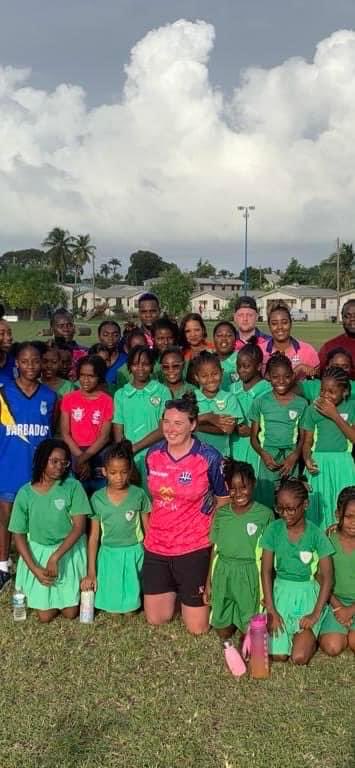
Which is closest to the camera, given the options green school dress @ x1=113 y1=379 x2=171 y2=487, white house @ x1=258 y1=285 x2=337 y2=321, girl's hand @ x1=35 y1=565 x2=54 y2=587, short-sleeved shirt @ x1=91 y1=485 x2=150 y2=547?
girl's hand @ x1=35 y1=565 x2=54 y2=587

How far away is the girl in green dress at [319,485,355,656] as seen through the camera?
4441mm

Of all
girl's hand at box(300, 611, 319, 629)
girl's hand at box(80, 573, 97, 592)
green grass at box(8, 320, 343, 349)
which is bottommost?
girl's hand at box(300, 611, 319, 629)

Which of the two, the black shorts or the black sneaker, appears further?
the black sneaker

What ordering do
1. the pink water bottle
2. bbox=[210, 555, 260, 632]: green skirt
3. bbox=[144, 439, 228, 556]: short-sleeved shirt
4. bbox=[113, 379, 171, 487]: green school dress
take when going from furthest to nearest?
bbox=[113, 379, 171, 487]: green school dress → bbox=[144, 439, 228, 556]: short-sleeved shirt → bbox=[210, 555, 260, 632]: green skirt → the pink water bottle

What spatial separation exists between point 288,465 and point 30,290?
65.3 m

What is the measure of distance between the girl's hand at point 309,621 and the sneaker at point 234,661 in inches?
19.1

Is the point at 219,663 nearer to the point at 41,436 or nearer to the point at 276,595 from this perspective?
the point at 276,595

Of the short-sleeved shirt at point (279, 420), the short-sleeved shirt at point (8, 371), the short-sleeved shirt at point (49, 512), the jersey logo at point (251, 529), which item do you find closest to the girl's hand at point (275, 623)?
the jersey logo at point (251, 529)

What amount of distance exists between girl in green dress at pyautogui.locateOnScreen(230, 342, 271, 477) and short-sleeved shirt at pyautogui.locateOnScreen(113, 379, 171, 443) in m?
0.62

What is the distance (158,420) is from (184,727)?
2.49m

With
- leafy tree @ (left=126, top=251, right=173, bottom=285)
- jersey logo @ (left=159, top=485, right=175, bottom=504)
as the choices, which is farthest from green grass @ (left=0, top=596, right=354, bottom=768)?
leafy tree @ (left=126, top=251, right=173, bottom=285)

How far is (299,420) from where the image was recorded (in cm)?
539

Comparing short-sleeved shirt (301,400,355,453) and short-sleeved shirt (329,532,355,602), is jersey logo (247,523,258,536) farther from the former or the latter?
short-sleeved shirt (301,400,355,453)

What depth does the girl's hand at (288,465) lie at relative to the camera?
5.39 m
